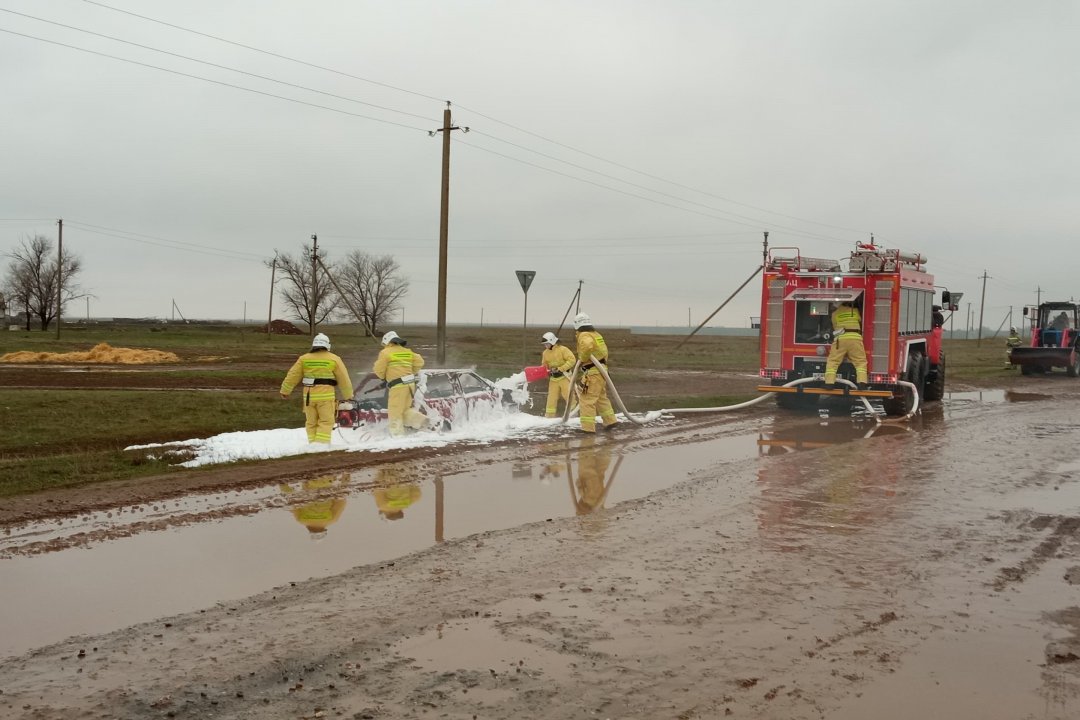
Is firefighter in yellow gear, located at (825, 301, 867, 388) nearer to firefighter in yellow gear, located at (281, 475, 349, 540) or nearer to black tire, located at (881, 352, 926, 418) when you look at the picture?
black tire, located at (881, 352, 926, 418)

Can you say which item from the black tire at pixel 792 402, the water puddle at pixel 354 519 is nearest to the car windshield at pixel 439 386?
the water puddle at pixel 354 519

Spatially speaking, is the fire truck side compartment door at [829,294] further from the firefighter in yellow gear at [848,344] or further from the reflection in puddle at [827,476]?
the reflection in puddle at [827,476]

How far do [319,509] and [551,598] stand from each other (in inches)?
136

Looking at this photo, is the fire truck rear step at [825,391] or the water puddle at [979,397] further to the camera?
the water puddle at [979,397]

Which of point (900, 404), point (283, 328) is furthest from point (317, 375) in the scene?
point (283, 328)

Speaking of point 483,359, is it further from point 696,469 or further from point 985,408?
point 696,469

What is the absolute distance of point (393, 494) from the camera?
9.45m

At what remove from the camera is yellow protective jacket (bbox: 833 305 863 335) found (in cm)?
1745

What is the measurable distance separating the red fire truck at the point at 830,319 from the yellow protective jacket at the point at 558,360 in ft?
13.9

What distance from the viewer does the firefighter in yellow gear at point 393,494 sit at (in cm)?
865

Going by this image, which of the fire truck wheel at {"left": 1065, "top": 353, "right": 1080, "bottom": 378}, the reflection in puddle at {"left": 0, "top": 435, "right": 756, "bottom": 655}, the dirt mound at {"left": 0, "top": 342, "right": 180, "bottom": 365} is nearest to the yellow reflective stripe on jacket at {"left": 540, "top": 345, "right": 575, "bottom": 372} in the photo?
the reflection in puddle at {"left": 0, "top": 435, "right": 756, "bottom": 655}

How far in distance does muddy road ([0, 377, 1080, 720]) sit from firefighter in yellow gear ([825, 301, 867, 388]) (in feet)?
22.1

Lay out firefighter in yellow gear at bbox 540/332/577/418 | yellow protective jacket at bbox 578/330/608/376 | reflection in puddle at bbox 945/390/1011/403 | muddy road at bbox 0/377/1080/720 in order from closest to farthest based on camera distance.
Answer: muddy road at bbox 0/377/1080/720 < yellow protective jacket at bbox 578/330/608/376 < firefighter in yellow gear at bbox 540/332/577/418 < reflection in puddle at bbox 945/390/1011/403

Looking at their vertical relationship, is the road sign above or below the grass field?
above
